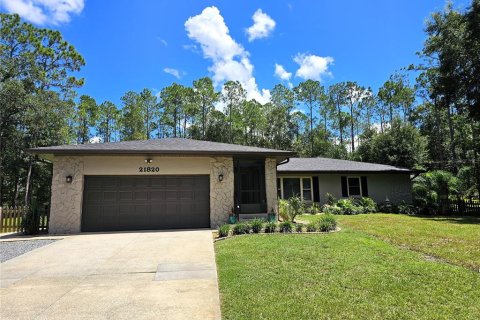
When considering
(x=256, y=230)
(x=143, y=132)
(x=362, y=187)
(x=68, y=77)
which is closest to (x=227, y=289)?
(x=256, y=230)

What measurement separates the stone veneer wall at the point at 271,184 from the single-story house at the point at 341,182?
5.63m

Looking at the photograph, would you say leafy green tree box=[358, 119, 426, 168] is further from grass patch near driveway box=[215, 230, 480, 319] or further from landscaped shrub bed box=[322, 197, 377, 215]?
grass patch near driveway box=[215, 230, 480, 319]

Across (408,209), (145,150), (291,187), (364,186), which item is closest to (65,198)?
(145,150)

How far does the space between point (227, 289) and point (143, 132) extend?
3814cm

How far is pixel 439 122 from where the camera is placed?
3466 centimetres

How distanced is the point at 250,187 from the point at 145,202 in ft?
18.1

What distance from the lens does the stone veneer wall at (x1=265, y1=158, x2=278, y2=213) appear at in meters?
12.1

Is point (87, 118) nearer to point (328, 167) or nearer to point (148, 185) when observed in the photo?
point (148, 185)

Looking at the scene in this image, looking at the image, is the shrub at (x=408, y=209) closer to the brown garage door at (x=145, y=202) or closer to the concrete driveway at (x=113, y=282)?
the brown garage door at (x=145, y=202)

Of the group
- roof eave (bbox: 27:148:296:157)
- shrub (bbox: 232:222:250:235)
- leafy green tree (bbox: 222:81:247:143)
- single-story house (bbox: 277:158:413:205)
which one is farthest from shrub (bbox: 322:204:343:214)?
leafy green tree (bbox: 222:81:247:143)

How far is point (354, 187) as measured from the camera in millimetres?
19500

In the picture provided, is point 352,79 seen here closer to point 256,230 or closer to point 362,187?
point 362,187

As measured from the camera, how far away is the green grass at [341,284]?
Answer: 11.9ft

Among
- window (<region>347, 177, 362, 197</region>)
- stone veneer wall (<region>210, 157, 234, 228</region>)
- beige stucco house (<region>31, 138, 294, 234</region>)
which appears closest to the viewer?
beige stucco house (<region>31, 138, 294, 234</region>)
